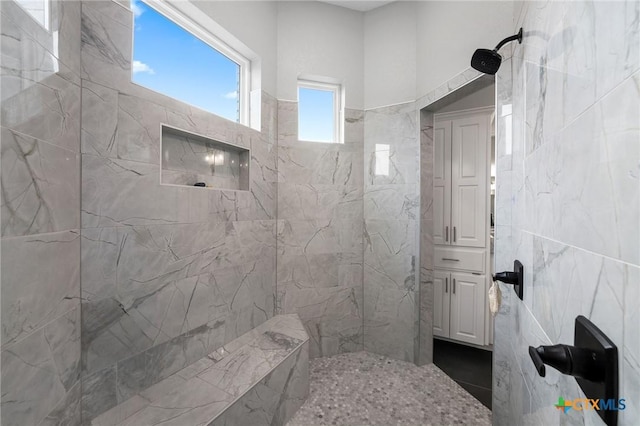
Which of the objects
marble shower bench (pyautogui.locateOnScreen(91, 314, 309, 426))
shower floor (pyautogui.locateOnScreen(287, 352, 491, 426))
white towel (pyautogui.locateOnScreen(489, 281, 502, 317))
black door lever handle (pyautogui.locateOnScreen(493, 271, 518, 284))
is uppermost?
black door lever handle (pyautogui.locateOnScreen(493, 271, 518, 284))

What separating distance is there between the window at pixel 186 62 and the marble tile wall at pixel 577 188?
1649mm

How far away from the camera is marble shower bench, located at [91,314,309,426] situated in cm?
118

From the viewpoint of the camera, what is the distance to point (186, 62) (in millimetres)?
1665

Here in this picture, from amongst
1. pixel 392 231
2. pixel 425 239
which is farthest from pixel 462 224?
pixel 392 231

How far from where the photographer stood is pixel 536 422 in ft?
2.73


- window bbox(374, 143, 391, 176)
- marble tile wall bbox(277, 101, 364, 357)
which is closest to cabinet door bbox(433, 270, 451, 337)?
marble tile wall bbox(277, 101, 364, 357)

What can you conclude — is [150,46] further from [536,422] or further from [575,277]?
[536,422]

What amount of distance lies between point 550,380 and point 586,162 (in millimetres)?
590

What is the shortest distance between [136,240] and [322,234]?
4.70 feet

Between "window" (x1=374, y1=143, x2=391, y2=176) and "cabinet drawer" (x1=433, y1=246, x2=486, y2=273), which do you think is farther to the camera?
"cabinet drawer" (x1=433, y1=246, x2=486, y2=273)

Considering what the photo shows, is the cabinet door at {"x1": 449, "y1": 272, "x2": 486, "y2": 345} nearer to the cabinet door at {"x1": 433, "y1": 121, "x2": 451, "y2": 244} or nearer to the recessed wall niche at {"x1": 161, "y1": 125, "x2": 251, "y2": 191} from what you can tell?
the cabinet door at {"x1": 433, "y1": 121, "x2": 451, "y2": 244}

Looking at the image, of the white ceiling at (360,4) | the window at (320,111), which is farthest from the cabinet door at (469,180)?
the white ceiling at (360,4)

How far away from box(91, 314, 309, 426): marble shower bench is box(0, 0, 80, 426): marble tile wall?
0.26 meters

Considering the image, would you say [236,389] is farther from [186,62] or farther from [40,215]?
[186,62]
